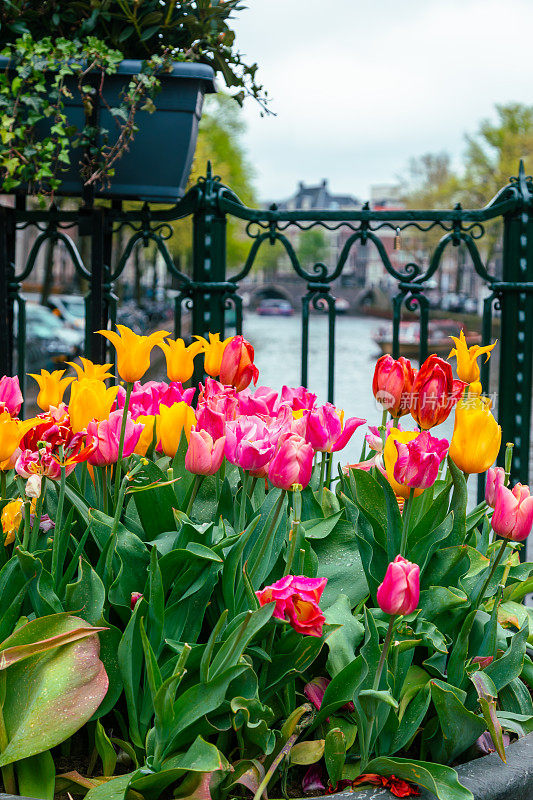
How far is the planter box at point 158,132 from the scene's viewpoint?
2.49 meters

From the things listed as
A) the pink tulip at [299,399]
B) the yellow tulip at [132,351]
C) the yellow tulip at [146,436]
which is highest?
the yellow tulip at [132,351]

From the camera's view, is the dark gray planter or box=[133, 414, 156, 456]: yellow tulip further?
box=[133, 414, 156, 456]: yellow tulip

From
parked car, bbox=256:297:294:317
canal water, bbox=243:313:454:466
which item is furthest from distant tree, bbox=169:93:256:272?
parked car, bbox=256:297:294:317

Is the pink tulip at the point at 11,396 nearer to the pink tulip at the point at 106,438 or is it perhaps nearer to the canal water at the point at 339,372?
the pink tulip at the point at 106,438

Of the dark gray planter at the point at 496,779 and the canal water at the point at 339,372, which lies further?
the canal water at the point at 339,372

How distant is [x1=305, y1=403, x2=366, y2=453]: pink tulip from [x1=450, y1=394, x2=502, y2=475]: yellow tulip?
0.74 feet

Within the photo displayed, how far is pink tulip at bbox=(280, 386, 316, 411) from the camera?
1636 millimetres

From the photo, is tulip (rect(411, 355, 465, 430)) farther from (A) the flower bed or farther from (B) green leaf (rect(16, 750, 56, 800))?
(B) green leaf (rect(16, 750, 56, 800))

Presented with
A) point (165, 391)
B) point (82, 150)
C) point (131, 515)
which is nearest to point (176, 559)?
point (131, 515)

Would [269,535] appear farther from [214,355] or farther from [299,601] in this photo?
[214,355]

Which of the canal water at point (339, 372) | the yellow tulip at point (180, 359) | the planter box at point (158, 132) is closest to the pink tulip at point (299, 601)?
the yellow tulip at point (180, 359)

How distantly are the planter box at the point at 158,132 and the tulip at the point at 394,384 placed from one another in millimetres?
1239

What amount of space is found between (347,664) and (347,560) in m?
0.25

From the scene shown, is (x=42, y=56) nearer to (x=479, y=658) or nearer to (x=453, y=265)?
(x=479, y=658)
